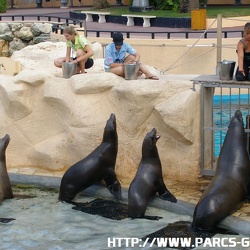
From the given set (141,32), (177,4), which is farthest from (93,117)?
(177,4)

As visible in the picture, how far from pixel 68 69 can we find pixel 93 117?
89cm

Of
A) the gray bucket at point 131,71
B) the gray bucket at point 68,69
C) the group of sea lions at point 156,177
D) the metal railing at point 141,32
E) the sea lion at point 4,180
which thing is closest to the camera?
the group of sea lions at point 156,177

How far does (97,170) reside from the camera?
885 cm

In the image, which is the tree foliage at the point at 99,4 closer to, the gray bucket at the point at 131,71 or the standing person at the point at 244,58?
the gray bucket at the point at 131,71

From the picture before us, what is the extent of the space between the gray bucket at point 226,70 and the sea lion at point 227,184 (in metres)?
0.73

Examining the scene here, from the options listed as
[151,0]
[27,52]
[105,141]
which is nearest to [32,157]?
[105,141]

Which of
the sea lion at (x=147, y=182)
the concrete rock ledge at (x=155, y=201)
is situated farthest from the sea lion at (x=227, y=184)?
the sea lion at (x=147, y=182)

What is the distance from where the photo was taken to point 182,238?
7.38m

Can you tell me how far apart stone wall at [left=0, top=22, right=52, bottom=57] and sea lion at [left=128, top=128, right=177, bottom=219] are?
1573 centimetres

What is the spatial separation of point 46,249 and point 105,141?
2110 millimetres

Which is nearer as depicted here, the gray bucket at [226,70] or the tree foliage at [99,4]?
the gray bucket at [226,70]

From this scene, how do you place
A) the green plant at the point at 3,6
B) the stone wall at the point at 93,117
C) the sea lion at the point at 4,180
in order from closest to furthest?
the sea lion at the point at 4,180 → the stone wall at the point at 93,117 → the green plant at the point at 3,6

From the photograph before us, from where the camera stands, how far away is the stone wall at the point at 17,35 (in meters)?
23.8

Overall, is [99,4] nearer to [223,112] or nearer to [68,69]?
[223,112]
